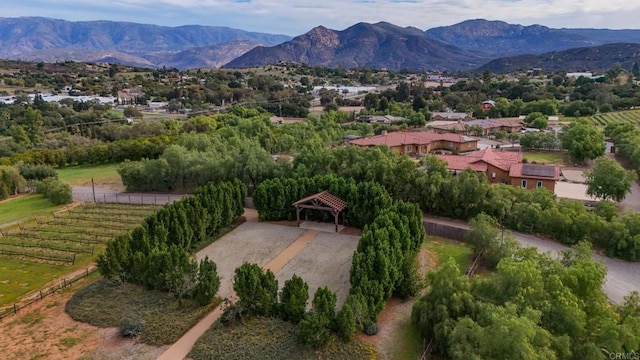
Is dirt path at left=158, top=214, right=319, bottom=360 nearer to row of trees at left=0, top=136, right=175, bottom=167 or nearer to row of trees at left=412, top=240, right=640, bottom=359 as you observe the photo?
row of trees at left=412, top=240, right=640, bottom=359

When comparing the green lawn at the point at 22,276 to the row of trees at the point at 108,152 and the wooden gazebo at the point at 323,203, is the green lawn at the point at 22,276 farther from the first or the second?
the row of trees at the point at 108,152

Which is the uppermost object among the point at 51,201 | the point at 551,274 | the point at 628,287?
the point at 551,274

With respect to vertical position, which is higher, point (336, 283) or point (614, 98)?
point (614, 98)

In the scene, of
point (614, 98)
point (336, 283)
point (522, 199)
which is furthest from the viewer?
point (614, 98)

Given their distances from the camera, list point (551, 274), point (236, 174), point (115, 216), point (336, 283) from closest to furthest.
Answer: point (551, 274) → point (336, 283) → point (115, 216) → point (236, 174)

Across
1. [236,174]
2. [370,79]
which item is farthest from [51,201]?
[370,79]

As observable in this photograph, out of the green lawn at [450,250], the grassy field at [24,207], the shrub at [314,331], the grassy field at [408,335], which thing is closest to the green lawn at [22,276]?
the grassy field at [24,207]

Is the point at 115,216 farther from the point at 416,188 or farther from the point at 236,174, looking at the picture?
the point at 416,188
